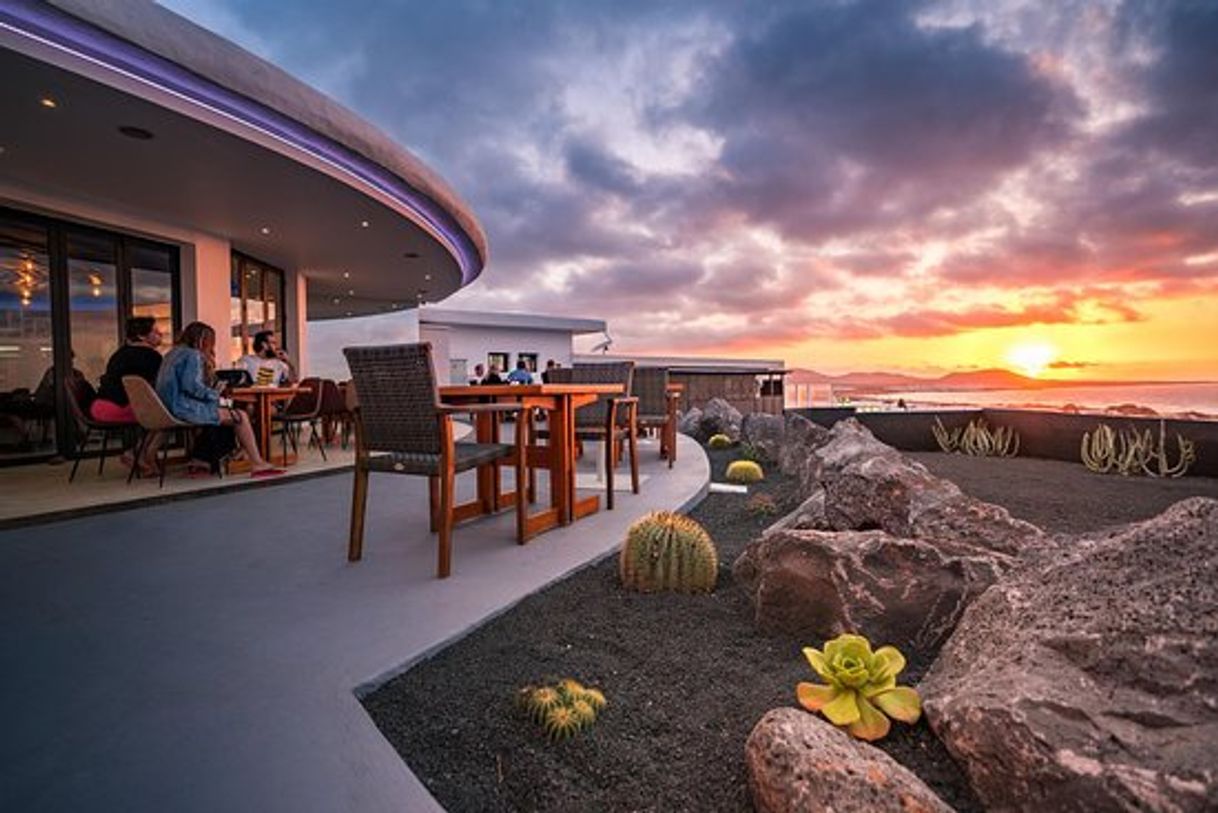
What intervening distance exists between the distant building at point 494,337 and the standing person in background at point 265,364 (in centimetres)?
879

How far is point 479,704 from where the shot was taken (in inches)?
58.1

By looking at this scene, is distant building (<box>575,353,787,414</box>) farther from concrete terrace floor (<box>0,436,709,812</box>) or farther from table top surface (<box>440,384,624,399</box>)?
concrete terrace floor (<box>0,436,709,812</box>)

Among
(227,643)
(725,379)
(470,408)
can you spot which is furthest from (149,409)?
(725,379)

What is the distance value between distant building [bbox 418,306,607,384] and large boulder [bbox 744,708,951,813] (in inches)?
593

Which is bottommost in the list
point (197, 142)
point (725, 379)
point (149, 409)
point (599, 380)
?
point (149, 409)

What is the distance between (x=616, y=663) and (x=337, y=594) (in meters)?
1.18

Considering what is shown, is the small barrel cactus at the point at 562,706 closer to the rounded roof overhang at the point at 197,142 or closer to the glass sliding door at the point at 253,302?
the rounded roof overhang at the point at 197,142

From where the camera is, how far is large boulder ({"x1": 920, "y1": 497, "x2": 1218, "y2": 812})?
0.91 meters

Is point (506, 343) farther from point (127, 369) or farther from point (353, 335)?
point (127, 369)

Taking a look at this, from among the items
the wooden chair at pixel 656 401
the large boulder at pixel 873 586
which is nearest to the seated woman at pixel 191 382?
the wooden chair at pixel 656 401

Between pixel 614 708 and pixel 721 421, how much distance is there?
785cm

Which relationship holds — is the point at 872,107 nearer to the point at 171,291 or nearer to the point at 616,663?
the point at 616,663

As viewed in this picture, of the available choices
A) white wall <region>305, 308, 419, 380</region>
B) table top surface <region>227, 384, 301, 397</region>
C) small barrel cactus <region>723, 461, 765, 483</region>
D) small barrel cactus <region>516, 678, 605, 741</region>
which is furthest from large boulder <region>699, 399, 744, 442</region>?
white wall <region>305, 308, 419, 380</region>

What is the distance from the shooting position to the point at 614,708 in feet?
4.76
